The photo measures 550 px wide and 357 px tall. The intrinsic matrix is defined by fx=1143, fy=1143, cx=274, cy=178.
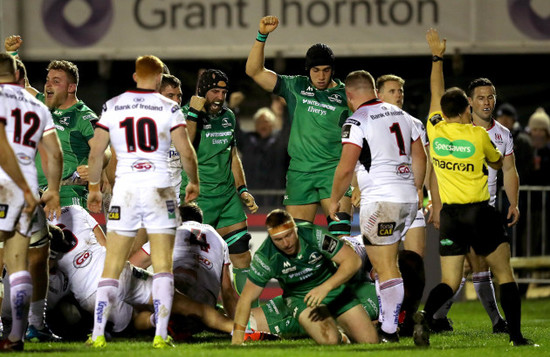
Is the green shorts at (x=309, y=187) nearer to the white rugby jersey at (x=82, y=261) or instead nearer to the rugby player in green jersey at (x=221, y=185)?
the rugby player in green jersey at (x=221, y=185)

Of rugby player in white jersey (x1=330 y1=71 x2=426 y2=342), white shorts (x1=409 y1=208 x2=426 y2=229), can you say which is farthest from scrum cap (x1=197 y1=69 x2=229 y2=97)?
white shorts (x1=409 y1=208 x2=426 y2=229)

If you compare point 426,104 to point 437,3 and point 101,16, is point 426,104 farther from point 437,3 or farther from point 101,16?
point 101,16

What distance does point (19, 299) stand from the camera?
8812mm

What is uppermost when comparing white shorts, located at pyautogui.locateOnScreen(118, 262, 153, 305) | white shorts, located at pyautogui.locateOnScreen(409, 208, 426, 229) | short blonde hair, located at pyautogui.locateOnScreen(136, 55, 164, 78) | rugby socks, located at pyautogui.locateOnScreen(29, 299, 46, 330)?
short blonde hair, located at pyautogui.locateOnScreen(136, 55, 164, 78)

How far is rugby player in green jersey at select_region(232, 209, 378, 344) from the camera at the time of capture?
9328 millimetres

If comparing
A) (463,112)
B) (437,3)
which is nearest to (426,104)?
(437,3)

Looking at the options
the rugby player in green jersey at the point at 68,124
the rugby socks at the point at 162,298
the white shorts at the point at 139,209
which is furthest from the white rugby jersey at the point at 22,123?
the rugby player in green jersey at the point at 68,124

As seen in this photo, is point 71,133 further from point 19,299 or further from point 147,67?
point 19,299

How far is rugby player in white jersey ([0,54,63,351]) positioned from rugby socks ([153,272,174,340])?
3.22 ft

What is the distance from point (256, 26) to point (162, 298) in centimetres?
886

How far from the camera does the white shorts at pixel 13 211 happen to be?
8.73 metres

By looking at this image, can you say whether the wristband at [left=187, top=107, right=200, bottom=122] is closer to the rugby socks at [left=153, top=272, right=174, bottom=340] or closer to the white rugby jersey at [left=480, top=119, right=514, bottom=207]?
the rugby socks at [left=153, top=272, right=174, bottom=340]

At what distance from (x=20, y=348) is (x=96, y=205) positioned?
132 centimetres

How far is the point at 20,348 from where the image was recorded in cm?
880
